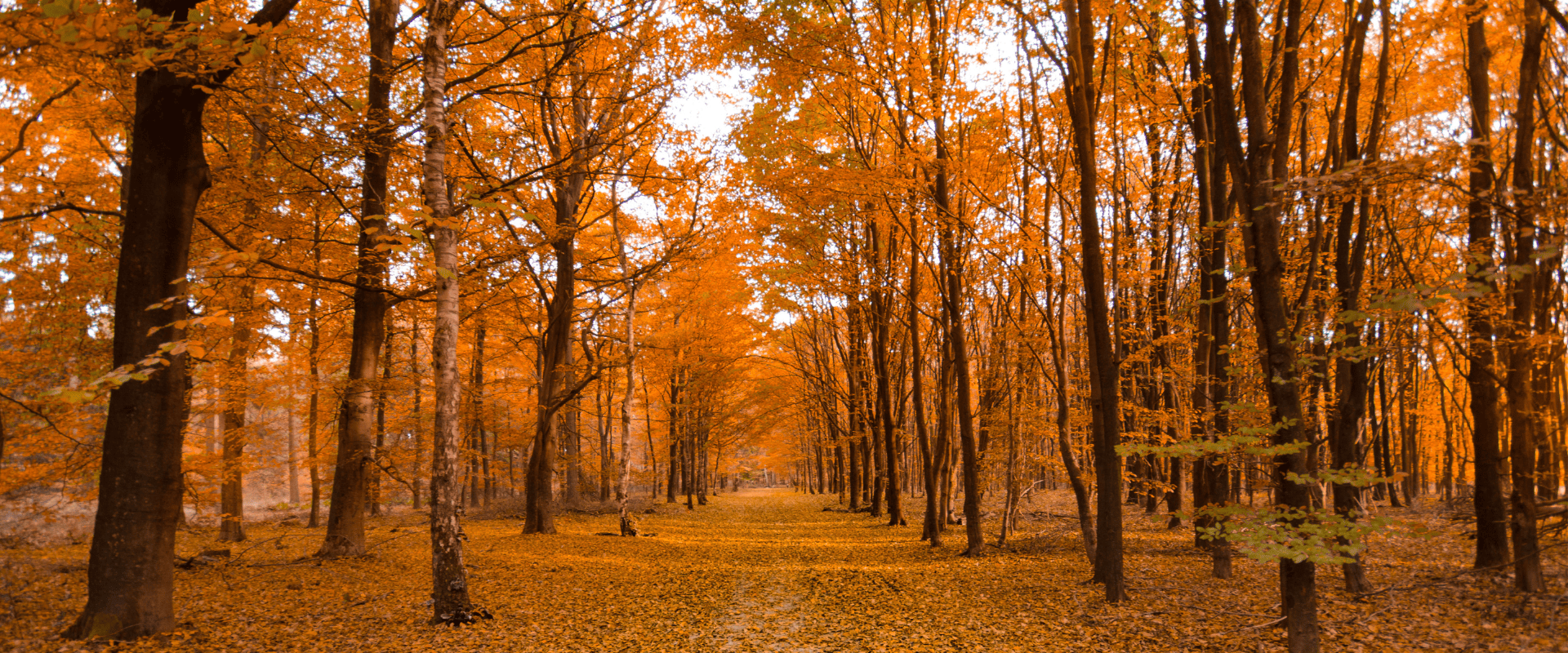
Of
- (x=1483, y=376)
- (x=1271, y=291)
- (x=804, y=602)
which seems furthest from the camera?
(x=804, y=602)

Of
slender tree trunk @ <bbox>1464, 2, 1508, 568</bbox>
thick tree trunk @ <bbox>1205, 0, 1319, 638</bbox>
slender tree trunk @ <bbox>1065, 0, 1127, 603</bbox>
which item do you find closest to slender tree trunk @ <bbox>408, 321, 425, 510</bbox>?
slender tree trunk @ <bbox>1065, 0, 1127, 603</bbox>

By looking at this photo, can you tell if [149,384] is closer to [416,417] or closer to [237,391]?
[237,391]

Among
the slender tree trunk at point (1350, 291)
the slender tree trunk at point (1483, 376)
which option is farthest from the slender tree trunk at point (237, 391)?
the slender tree trunk at point (1483, 376)

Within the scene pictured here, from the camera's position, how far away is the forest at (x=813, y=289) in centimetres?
466

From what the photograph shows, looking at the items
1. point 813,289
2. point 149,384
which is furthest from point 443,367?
point 813,289

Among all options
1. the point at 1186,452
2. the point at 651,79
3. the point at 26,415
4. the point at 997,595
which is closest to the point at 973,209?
the point at 651,79

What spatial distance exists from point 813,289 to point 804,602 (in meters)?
8.98

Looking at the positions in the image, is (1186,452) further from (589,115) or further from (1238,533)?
(589,115)

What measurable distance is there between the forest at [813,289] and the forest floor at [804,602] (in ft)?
0.27

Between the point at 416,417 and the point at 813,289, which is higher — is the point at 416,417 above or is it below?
below

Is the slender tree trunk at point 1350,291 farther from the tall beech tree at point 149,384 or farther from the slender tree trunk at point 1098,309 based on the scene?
the tall beech tree at point 149,384

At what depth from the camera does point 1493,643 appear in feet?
15.4

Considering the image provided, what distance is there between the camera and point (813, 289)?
15305 mm

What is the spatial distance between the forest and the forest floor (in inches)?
3.2
